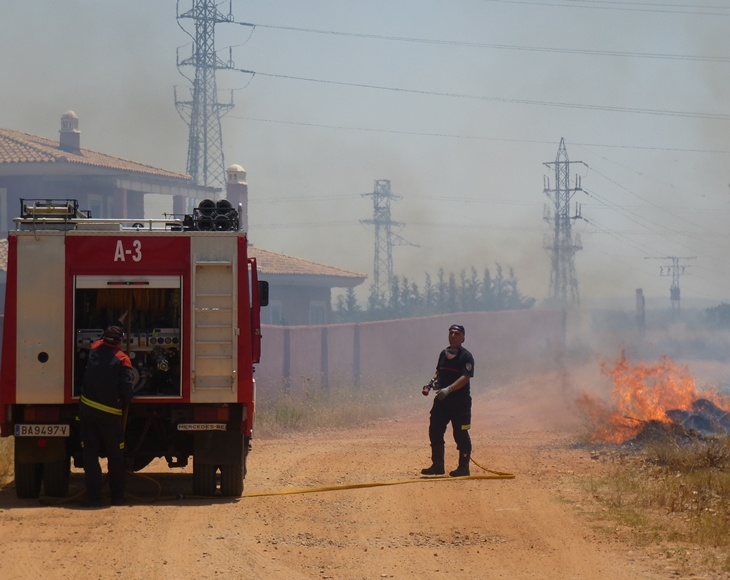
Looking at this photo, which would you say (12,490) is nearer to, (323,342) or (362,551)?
(362,551)

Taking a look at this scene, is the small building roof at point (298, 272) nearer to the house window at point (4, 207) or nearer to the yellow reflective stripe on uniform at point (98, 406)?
the house window at point (4, 207)

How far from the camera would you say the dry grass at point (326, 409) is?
18.2 m

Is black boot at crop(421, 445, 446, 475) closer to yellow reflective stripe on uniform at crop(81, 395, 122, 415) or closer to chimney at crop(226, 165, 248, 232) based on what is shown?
yellow reflective stripe on uniform at crop(81, 395, 122, 415)

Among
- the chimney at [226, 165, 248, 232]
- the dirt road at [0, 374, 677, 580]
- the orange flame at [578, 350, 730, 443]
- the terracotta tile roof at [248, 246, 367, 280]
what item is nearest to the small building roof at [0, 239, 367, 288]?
the terracotta tile roof at [248, 246, 367, 280]

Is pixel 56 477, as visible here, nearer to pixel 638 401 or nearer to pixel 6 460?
pixel 6 460

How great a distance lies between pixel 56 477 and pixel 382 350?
18.7m

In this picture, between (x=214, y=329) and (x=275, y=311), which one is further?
(x=275, y=311)

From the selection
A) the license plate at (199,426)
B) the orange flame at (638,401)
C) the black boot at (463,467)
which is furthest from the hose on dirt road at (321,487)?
the orange flame at (638,401)

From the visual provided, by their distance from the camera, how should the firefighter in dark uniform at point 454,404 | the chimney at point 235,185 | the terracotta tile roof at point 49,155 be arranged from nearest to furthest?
1. the firefighter in dark uniform at point 454,404
2. the terracotta tile roof at point 49,155
3. the chimney at point 235,185

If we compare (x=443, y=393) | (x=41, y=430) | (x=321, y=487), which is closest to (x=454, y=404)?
(x=443, y=393)

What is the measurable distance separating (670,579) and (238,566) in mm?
3217

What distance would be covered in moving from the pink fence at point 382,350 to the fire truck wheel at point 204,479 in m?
11.0

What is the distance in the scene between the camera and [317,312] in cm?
3956

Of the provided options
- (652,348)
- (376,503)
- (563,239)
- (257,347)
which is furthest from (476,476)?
(563,239)
